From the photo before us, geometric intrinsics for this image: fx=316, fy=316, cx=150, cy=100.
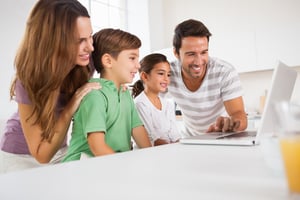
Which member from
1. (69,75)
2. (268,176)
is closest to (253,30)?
(69,75)

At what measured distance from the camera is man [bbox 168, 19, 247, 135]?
1836 millimetres

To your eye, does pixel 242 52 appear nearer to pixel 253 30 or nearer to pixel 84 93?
pixel 253 30

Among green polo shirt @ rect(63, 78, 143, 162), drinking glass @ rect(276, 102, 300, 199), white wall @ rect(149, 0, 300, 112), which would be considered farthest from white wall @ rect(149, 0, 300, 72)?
drinking glass @ rect(276, 102, 300, 199)

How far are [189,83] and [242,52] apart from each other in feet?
6.79

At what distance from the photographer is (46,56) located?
4.35 feet

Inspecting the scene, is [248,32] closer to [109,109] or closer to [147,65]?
[147,65]

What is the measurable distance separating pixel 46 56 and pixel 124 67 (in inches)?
15.3

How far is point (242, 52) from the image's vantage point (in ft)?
12.4

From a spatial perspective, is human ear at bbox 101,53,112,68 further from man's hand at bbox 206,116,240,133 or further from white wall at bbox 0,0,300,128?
white wall at bbox 0,0,300,128

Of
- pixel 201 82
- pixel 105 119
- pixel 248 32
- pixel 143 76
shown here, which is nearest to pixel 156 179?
pixel 105 119

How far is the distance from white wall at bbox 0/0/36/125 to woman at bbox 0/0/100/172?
4.83ft

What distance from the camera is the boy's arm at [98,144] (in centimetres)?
118

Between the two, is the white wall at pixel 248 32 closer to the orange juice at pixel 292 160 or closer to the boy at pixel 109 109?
the boy at pixel 109 109

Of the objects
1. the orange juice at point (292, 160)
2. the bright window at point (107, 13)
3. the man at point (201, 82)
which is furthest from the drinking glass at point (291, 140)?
the bright window at point (107, 13)
